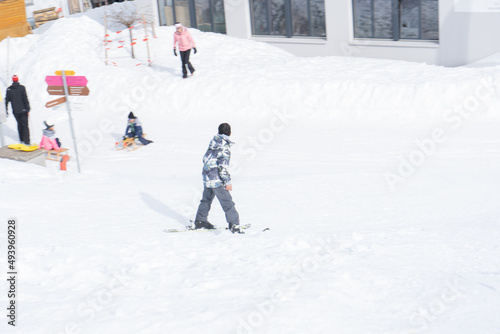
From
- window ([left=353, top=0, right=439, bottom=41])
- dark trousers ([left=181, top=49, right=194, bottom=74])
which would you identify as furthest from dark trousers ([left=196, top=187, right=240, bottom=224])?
window ([left=353, top=0, right=439, bottom=41])

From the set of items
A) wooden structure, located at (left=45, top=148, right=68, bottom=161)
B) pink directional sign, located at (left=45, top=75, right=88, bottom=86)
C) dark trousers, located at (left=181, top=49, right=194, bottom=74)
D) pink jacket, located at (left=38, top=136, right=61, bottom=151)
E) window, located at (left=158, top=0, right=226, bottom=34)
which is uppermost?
window, located at (left=158, top=0, right=226, bottom=34)

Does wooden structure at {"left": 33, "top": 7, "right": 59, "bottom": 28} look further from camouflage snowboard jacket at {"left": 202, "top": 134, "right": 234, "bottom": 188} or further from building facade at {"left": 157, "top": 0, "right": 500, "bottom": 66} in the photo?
camouflage snowboard jacket at {"left": 202, "top": 134, "right": 234, "bottom": 188}

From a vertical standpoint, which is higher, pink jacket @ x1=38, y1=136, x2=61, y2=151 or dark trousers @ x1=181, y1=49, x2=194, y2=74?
dark trousers @ x1=181, y1=49, x2=194, y2=74

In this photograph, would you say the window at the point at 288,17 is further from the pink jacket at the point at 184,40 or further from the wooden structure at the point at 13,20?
the wooden structure at the point at 13,20

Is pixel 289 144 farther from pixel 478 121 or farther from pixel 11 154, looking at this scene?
pixel 11 154

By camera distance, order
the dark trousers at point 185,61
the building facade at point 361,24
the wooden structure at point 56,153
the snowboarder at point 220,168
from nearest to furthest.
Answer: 1. the snowboarder at point 220,168
2. the wooden structure at point 56,153
3. the building facade at point 361,24
4. the dark trousers at point 185,61

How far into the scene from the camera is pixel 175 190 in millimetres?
11570

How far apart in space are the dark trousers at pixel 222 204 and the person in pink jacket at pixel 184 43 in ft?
31.1

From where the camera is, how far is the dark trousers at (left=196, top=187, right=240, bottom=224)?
8562 mm

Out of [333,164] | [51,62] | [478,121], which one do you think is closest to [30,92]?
[51,62]

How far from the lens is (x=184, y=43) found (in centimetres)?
1767

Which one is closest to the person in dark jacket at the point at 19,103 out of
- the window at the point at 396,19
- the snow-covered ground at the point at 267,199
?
the snow-covered ground at the point at 267,199

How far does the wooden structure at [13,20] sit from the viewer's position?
24375mm

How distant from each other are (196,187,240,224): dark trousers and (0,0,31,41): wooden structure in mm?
18782
